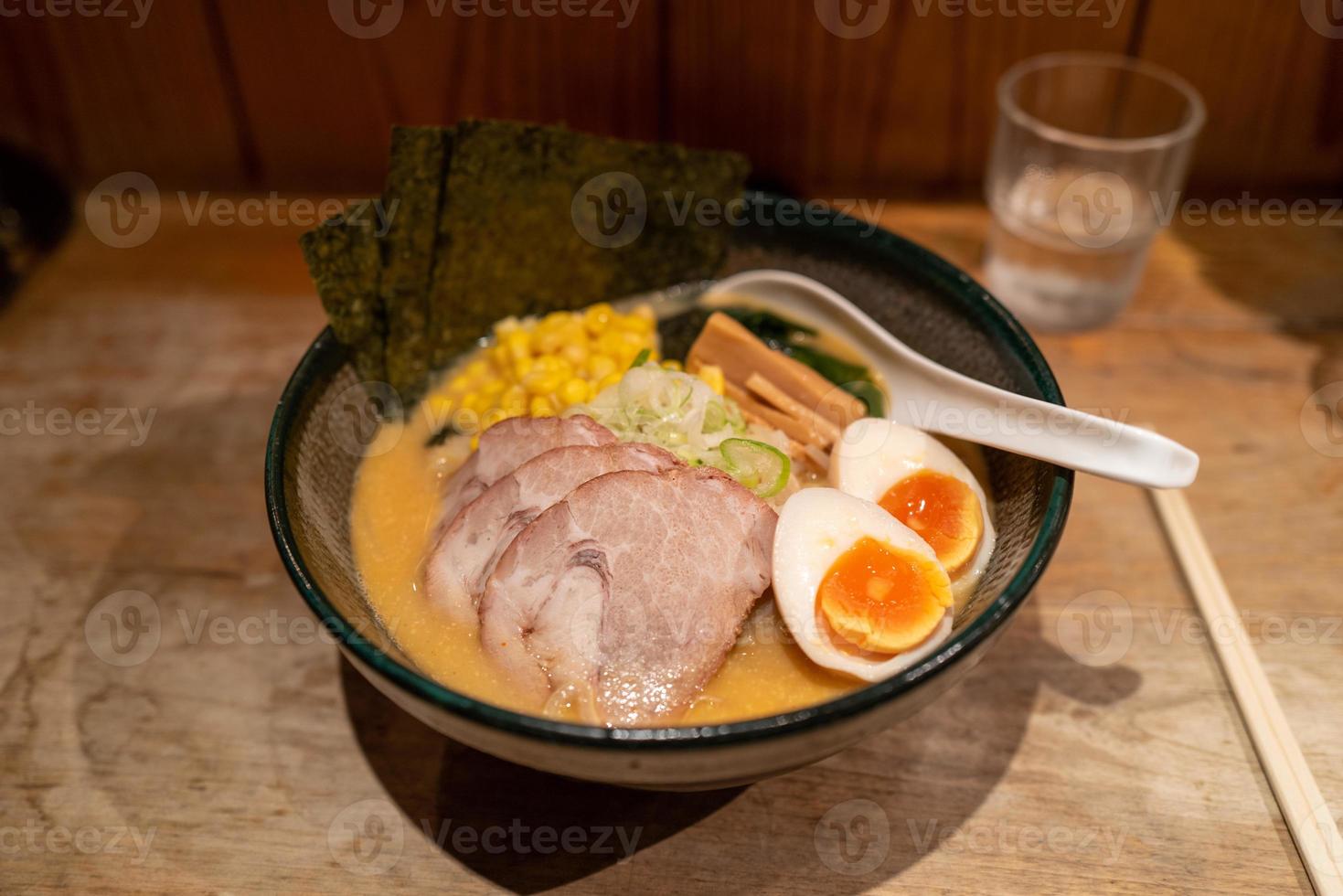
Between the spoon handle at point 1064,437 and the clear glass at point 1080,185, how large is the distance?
0.90 metres

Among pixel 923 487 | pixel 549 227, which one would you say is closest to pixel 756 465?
pixel 923 487

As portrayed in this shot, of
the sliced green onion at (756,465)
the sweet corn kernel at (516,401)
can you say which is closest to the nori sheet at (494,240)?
the sweet corn kernel at (516,401)

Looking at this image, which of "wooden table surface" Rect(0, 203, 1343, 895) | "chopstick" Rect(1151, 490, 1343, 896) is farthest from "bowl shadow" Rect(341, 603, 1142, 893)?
"chopstick" Rect(1151, 490, 1343, 896)

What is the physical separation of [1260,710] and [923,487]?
67cm

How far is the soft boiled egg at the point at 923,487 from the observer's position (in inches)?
65.0

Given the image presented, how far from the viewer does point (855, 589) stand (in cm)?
153

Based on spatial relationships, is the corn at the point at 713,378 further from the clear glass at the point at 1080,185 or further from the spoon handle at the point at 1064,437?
the clear glass at the point at 1080,185

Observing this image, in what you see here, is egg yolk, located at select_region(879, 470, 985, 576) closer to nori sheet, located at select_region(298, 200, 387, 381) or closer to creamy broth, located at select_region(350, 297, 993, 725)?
creamy broth, located at select_region(350, 297, 993, 725)

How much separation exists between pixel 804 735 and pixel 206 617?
128 centimetres

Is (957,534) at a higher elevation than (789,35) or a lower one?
lower

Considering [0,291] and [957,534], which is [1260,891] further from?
[0,291]

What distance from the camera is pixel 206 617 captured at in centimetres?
197

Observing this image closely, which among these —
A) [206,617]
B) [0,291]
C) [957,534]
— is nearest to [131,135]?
[0,291]

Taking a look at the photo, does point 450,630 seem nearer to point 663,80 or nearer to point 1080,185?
point 663,80
